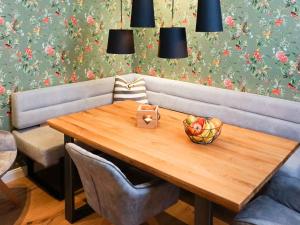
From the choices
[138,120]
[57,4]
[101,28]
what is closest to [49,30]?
[57,4]

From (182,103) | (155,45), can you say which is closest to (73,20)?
(155,45)

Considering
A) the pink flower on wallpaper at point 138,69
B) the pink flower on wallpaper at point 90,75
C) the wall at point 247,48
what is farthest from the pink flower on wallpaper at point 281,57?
the pink flower on wallpaper at point 90,75

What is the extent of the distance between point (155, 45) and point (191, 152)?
1.98m

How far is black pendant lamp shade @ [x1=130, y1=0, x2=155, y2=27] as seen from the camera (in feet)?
7.30

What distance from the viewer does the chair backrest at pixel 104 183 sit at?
151 centimetres

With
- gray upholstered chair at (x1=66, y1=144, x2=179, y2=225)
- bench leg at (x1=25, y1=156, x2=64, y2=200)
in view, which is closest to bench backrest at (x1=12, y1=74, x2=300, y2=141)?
bench leg at (x1=25, y1=156, x2=64, y2=200)

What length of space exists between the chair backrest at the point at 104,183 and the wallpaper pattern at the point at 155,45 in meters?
1.41

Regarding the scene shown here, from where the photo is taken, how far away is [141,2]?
2219mm

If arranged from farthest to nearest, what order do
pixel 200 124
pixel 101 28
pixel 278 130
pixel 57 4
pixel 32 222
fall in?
pixel 101 28
pixel 57 4
pixel 278 130
pixel 32 222
pixel 200 124

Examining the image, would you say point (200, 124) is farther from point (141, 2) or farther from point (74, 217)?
point (74, 217)

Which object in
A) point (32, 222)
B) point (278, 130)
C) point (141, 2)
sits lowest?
point (32, 222)

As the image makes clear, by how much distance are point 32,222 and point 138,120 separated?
110cm

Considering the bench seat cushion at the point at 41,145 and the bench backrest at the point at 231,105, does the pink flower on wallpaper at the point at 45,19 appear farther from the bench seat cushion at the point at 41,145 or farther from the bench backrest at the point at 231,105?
the bench backrest at the point at 231,105

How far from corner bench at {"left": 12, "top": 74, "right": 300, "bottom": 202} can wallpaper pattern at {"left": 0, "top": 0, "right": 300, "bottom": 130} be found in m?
0.14
